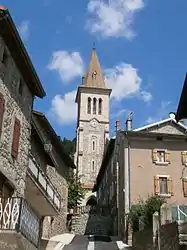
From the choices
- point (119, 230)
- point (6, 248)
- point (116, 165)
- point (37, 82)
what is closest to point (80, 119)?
point (116, 165)

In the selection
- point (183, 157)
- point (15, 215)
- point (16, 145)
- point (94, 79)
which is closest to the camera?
point (15, 215)

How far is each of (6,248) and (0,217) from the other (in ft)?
3.14

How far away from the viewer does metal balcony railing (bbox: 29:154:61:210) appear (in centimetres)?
1640

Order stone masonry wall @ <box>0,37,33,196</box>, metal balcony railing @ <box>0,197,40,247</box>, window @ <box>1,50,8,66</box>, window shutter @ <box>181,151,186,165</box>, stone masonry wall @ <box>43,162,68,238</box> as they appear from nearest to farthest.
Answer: metal balcony railing @ <box>0,197,40,247</box> < stone masonry wall @ <box>0,37,33,196</box> < window @ <box>1,50,8,66</box> < stone masonry wall @ <box>43,162,68,238</box> < window shutter @ <box>181,151,186,165</box>

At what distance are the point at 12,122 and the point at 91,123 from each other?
55.7 metres

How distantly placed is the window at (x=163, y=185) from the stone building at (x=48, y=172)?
23.2 feet

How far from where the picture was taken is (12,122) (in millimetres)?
13312

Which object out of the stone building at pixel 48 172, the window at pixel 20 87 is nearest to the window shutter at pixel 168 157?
the stone building at pixel 48 172

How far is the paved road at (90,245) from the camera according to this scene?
24.1 meters

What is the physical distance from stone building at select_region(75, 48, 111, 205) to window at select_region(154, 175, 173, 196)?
28.9 metres

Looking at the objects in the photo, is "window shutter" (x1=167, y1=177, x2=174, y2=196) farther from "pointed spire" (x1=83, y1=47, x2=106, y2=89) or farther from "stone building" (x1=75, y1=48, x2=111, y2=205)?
"pointed spire" (x1=83, y1=47, x2=106, y2=89)

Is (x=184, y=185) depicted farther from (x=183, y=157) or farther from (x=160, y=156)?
(x=160, y=156)

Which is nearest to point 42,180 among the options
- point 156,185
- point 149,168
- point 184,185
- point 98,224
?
point 156,185

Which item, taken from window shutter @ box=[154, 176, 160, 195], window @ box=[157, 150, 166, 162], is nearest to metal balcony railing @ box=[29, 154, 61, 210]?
window shutter @ box=[154, 176, 160, 195]
